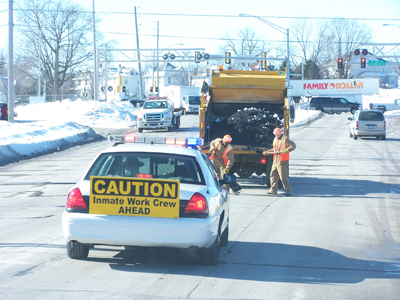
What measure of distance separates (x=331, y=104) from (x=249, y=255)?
5502 cm

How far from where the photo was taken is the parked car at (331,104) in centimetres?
5991

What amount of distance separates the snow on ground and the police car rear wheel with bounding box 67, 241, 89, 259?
52.1 feet

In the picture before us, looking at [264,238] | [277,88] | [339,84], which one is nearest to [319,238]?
[264,238]

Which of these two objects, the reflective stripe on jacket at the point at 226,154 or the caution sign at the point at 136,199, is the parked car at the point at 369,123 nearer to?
the reflective stripe on jacket at the point at 226,154

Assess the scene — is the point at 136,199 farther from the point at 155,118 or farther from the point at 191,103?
the point at 191,103

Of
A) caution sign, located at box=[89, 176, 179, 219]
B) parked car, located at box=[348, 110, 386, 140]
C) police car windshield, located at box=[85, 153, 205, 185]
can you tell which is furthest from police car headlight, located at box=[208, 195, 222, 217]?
parked car, located at box=[348, 110, 386, 140]

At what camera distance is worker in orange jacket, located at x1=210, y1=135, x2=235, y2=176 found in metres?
13.5

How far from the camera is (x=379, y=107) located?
197ft

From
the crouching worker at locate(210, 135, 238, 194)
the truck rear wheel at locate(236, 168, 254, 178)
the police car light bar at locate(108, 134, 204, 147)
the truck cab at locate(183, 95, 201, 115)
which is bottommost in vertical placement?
the truck rear wheel at locate(236, 168, 254, 178)

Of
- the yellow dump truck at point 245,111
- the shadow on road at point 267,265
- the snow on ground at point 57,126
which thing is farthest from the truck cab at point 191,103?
the shadow on road at point 267,265

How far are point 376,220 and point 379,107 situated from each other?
5243 centimetres

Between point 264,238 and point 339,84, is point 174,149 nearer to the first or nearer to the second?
point 264,238

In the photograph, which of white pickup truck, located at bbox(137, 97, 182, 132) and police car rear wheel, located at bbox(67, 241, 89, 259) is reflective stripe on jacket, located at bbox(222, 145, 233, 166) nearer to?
police car rear wheel, located at bbox(67, 241, 89, 259)

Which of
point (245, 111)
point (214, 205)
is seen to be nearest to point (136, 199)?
point (214, 205)
